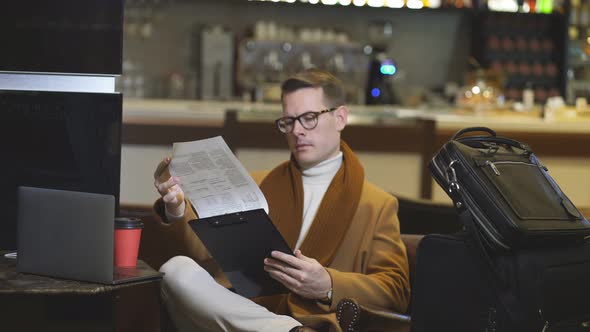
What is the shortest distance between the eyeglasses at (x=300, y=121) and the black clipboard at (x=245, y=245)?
486mm

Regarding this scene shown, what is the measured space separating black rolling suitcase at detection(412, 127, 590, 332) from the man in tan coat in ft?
0.88

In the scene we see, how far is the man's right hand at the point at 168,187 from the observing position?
8.42 feet

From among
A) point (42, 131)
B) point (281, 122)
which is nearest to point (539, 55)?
point (281, 122)

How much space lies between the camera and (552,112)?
221 inches

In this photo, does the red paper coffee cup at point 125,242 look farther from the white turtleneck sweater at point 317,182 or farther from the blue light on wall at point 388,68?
the blue light on wall at point 388,68

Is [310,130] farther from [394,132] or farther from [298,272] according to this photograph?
[394,132]

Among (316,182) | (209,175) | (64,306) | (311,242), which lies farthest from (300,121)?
(64,306)

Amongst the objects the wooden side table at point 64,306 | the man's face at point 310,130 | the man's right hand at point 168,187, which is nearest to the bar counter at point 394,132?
the man's face at point 310,130

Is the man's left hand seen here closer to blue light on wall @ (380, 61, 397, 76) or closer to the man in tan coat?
the man in tan coat

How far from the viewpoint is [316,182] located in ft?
9.86

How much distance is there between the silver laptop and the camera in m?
2.13

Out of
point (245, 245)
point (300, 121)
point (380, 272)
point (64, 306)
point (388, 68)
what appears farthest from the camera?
point (388, 68)

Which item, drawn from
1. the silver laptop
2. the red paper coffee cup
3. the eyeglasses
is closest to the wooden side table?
the silver laptop

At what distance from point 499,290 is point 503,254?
95 millimetres
